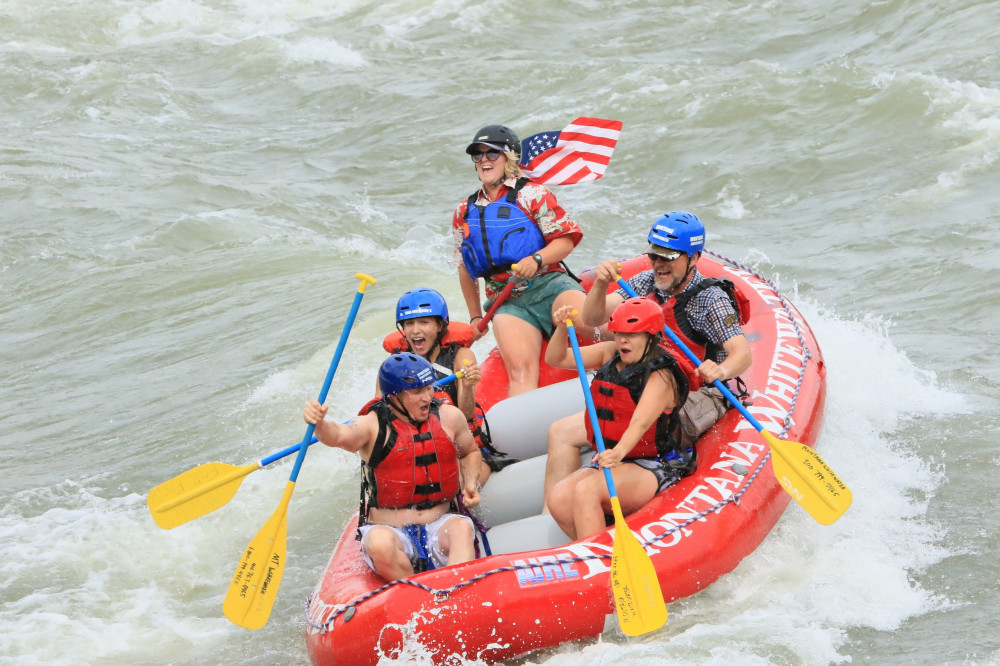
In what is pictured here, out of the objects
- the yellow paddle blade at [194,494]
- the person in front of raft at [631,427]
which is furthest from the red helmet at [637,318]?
the yellow paddle blade at [194,494]

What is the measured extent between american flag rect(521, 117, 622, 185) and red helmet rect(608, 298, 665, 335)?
194 centimetres

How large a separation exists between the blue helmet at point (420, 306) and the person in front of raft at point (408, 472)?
55 centimetres

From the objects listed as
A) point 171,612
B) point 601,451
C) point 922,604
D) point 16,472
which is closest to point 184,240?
point 16,472

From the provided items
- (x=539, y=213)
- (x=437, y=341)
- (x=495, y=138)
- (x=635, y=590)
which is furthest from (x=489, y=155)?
(x=635, y=590)

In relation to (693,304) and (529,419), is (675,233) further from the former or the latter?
(529,419)

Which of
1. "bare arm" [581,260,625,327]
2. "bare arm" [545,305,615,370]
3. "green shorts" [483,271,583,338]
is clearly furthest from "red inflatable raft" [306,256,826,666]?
"green shorts" [483,271,583,338]

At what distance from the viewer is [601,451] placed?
450 cm

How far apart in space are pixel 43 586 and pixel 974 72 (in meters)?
10.0

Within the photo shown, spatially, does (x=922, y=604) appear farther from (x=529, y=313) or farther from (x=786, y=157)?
(x=786, y=157)

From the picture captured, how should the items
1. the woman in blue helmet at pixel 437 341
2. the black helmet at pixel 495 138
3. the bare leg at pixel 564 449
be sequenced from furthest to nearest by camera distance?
the black helmet at pixel 495 138 → the woman in blue helmet at pixel 437 341 → the bare leg at pixel 564 449

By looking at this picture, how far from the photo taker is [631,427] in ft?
14.7

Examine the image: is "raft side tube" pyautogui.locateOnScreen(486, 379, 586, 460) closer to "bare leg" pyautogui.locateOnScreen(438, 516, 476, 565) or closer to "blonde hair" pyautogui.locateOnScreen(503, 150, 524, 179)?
"bare leg" pyautogui.locateOnScreen(438, 516, 476, 565)

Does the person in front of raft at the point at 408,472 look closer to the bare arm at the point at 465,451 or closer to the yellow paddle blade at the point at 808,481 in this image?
the bare arm at the point at 465,451

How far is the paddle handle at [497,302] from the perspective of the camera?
5.84 meters
